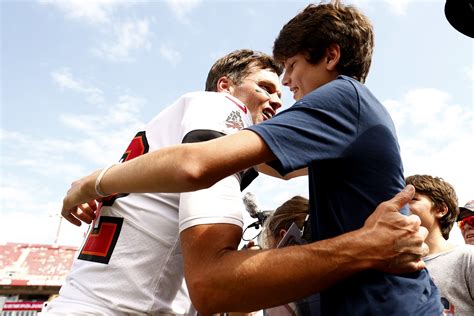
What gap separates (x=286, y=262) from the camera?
1.25 m

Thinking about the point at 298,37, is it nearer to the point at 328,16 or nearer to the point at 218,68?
the point at 328,16

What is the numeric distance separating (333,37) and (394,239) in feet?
3.53

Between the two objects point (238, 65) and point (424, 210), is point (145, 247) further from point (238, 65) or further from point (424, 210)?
point (424, 210)

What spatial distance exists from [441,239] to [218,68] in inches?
103

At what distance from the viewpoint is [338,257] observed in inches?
49.5

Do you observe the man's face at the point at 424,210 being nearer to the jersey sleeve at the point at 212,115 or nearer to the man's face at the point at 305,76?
the man's face at the point at 305,76

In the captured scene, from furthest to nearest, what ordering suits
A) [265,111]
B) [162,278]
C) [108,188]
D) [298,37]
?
[265,111] → [298,37] → [162,278] → [108,188]

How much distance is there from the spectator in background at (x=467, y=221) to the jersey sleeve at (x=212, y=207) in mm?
4032

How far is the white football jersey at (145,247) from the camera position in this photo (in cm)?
151

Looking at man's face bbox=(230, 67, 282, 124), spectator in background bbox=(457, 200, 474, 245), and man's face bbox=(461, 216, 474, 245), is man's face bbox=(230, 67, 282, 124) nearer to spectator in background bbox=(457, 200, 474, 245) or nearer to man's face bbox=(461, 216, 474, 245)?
spectator in background bbox=(457, 200, 474, 245)

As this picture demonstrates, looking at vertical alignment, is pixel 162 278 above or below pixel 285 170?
below

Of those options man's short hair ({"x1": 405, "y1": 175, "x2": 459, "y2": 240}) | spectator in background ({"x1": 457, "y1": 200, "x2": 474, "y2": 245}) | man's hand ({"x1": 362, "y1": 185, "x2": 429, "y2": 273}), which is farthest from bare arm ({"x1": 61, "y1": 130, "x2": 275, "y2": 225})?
spectator in background ({"x1": 457, "y1": 200, "x2": 474, "y2": 245})

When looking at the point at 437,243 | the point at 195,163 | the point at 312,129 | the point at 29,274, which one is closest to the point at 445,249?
the point at 437,243

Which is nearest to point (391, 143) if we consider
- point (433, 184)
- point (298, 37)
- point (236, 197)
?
point (236, 197)
